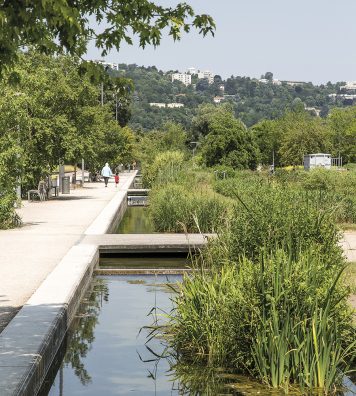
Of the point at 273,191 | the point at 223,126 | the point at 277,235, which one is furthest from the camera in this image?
the point at 223,126

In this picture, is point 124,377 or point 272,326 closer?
point 272,326

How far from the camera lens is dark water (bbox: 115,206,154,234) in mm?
26203

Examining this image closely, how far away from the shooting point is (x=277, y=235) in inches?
438

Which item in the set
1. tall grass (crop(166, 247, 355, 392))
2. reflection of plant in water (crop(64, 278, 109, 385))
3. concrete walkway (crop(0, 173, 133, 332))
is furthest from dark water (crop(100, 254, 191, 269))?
tall grass (crop(166, 247, 355, 392))

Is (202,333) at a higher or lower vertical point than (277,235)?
lower

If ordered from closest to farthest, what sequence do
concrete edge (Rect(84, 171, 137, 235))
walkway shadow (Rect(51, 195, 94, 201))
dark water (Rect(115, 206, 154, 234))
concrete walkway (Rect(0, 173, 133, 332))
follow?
concrete walkway (Rect(0, 173, 133, 332))
concrete edge (Rect(84, 171, 137, 235))
dark water (Rect(115, 206, 154, 234))
walkway shadow (Rect(51, 195, 94, 201))

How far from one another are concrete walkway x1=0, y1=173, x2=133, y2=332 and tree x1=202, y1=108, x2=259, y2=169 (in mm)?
33373

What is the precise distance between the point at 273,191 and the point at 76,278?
3.13 meters

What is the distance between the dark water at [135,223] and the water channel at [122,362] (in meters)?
11.4

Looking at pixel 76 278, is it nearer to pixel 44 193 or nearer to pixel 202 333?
pixel 202 333

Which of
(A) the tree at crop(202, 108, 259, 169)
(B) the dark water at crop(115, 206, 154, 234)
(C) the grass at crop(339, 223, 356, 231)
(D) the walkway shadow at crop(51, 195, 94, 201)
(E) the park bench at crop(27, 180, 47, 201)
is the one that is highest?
(A) the tree at crop(202, 108, 259, 169)

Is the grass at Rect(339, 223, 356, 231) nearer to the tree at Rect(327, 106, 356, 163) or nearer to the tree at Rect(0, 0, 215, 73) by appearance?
the tree at Rect(0, 0, 215, 73)

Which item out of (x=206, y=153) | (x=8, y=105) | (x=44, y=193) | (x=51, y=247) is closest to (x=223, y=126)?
(x=206, y=153)

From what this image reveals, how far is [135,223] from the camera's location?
29.3m
